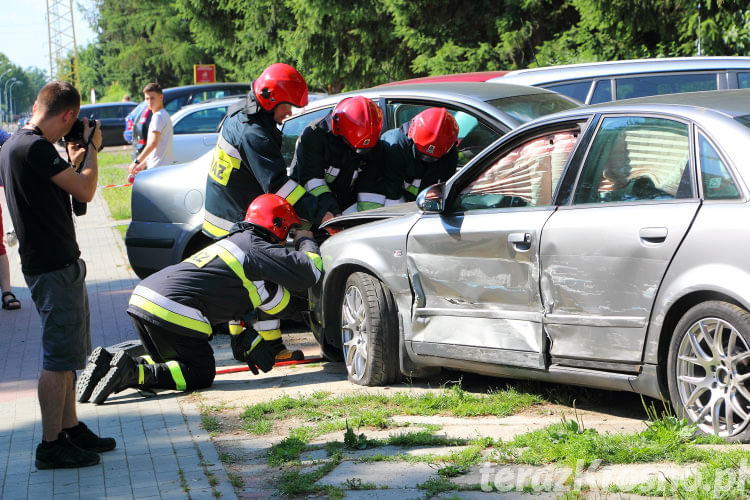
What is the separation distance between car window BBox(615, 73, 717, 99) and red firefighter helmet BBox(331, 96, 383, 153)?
261cm

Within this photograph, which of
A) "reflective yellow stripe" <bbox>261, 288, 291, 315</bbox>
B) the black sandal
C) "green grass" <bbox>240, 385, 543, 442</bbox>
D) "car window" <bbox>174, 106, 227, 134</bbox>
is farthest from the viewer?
"car window" <bbox>174, 106, 227, 134</bbox>

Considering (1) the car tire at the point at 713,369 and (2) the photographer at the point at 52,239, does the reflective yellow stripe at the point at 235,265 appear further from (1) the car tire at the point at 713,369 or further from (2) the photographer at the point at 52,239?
(1) the car tire at the point at 713,369

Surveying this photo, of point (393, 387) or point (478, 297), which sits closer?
point (478, 297)

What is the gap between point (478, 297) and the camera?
17.5ft

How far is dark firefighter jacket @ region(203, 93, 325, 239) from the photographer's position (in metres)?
6.86

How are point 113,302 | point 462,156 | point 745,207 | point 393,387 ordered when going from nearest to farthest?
point 745,207, point 393,387, point 462,156, point 113,302

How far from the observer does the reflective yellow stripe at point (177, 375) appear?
623 cm

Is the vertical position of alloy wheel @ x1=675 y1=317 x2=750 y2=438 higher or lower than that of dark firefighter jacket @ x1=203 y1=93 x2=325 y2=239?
lower

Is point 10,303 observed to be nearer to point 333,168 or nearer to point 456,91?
point 333,168

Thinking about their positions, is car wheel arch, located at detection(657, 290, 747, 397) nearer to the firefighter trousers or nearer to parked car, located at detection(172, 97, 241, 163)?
the firefighter trousers

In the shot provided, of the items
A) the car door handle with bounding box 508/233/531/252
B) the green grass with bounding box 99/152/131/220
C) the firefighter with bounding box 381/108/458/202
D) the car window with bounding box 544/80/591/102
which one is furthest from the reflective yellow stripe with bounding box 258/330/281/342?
the green grass with bounding box 99/152/131/220

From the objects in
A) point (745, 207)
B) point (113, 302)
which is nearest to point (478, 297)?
point (745, 207)

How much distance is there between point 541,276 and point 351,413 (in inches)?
53.5

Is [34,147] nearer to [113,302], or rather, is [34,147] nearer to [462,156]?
[462,156]
